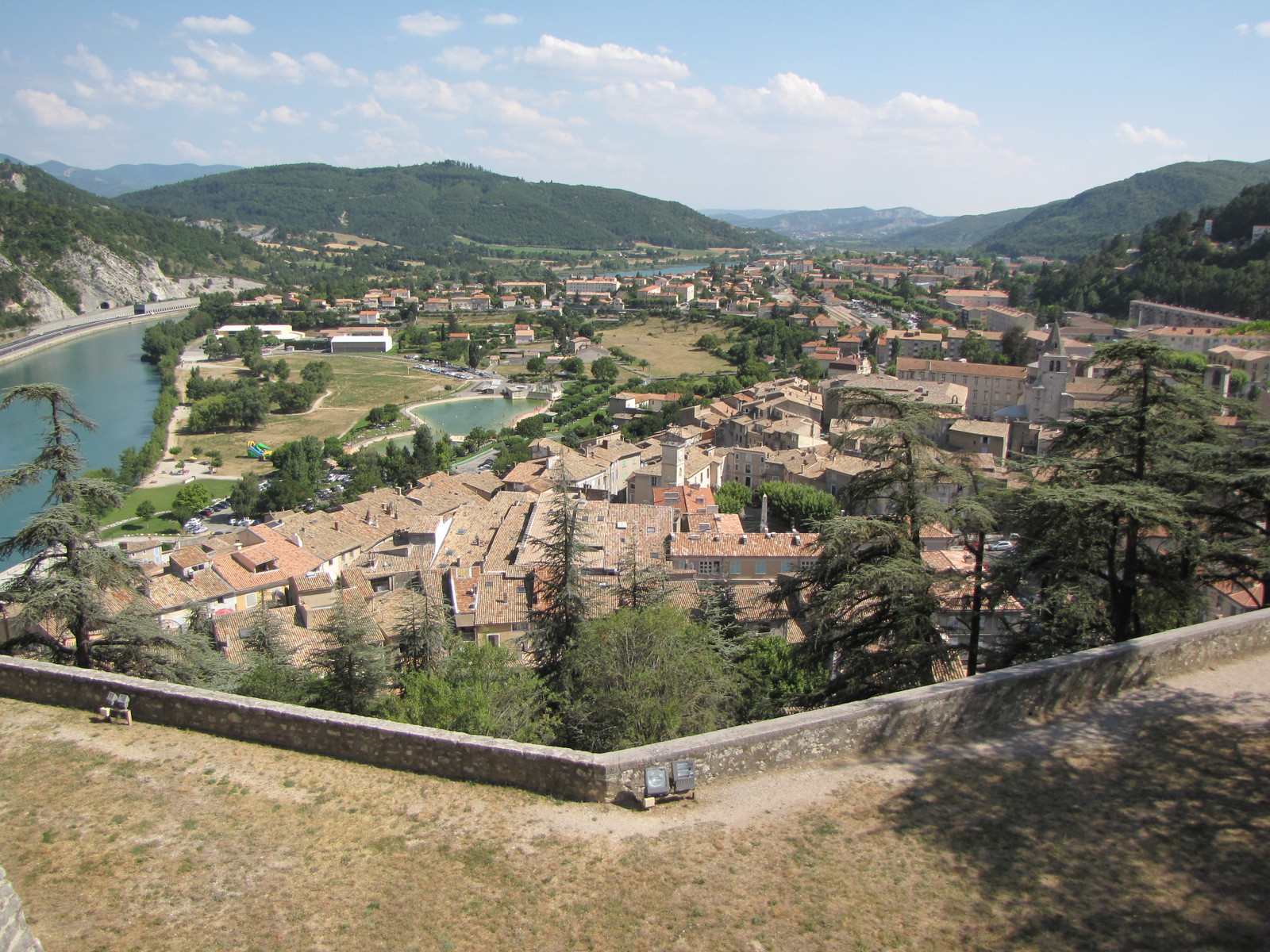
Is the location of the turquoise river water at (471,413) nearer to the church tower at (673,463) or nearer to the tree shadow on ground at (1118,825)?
the church tower at (673,463)

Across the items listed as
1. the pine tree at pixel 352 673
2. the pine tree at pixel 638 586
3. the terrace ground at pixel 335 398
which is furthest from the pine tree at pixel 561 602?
the terrace ground at pixel 335 398

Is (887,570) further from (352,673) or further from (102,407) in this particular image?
(102,407)

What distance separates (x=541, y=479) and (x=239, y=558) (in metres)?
11.8

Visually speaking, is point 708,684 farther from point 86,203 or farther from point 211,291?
point 86,203

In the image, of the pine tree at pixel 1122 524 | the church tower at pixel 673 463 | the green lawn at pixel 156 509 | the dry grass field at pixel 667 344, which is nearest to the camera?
the pine tree at pixel 1122 524

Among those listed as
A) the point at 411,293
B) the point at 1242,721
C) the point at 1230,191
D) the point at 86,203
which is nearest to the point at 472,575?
the point at 1242,721

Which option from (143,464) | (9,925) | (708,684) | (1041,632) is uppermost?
(9,925)

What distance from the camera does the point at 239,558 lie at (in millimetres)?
21703

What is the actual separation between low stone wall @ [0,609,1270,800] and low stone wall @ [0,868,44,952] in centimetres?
260

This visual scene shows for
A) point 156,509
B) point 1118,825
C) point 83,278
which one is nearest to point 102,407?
point 156,509

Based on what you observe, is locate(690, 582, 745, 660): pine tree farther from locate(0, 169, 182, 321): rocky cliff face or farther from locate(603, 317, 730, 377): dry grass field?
locate(0, 169, 182, 321): rocky cliff face

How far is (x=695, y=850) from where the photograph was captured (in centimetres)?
519

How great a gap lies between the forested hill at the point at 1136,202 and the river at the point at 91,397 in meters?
141

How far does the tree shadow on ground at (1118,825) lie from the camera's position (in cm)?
441
